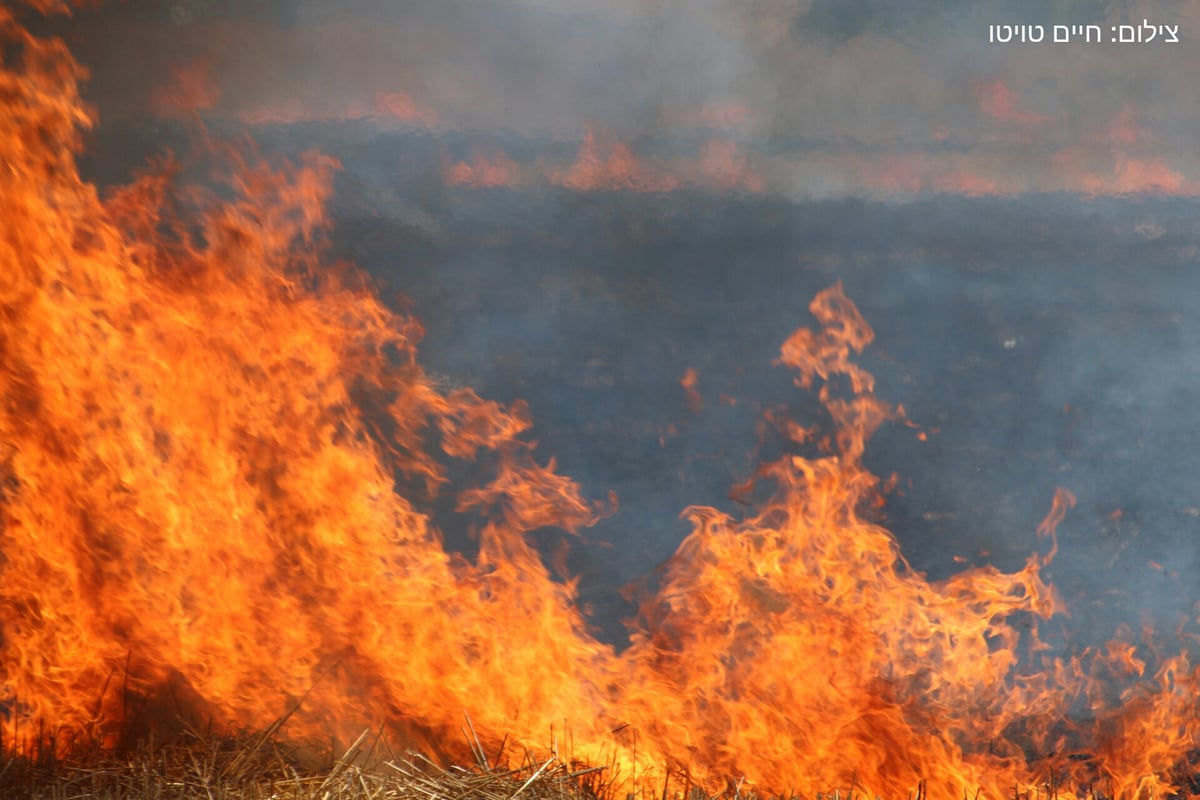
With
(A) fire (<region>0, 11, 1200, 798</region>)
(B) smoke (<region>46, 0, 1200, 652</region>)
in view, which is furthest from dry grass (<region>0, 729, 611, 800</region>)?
(B) smoke (<region>46, 0, 1200, 652</region>)

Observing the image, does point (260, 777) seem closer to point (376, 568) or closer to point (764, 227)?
point (376, 568)

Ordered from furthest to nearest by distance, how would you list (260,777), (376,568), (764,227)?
1. (764,227)
2. (376,568)
3. (260,777)

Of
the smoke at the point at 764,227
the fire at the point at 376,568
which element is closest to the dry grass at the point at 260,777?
the fire at the point at 376,568

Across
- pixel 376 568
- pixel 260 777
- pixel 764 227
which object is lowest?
pixel 260 777

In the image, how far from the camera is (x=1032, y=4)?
379 centimetres

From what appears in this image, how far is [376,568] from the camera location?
364cm

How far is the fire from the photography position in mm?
3500

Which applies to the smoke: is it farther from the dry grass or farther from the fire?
the dry grass

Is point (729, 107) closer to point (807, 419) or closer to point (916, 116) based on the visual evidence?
point (916, 116)

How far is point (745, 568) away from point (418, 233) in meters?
1.98

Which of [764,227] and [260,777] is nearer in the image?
[260,777]

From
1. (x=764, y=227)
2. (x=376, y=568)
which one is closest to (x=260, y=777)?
(x=376, y=568)

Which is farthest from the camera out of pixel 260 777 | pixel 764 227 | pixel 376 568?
pixel 764 227

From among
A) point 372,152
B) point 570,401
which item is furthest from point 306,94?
point 570,401
